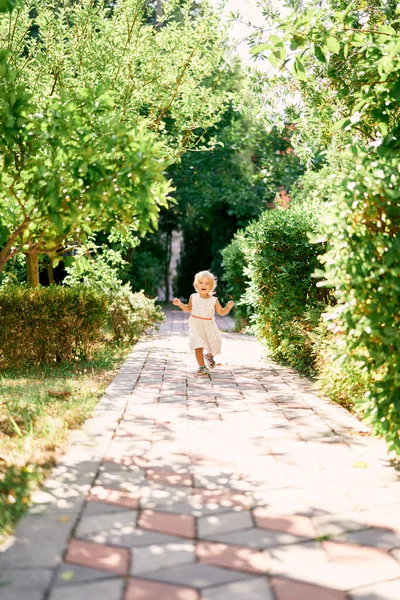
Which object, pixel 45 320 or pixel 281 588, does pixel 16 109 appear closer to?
pixel 281 588

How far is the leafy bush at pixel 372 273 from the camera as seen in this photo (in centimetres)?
409

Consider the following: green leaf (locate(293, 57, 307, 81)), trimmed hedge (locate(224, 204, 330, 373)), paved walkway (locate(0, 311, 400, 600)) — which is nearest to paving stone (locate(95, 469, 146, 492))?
paved walkway (locate(0, 311, 400, 600))

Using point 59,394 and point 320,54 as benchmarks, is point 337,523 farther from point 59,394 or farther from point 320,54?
point 59,394

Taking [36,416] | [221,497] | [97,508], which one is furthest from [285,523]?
[36,416]

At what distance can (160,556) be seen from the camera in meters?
2.98

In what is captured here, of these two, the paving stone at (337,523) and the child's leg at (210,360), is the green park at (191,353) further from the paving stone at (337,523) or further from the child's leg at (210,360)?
the child's leg at (210,360)

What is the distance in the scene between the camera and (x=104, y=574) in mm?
2793

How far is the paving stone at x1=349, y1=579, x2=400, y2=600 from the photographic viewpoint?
264 centimetres

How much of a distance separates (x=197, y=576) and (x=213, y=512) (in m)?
0.74

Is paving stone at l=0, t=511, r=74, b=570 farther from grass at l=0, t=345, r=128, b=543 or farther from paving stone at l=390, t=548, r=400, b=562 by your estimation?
paving stone at l=390, t=548, r=400, b=562

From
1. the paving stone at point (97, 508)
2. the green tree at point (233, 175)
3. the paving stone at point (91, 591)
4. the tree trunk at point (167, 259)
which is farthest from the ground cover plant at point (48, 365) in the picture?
the tree trunk at point (167, 259)

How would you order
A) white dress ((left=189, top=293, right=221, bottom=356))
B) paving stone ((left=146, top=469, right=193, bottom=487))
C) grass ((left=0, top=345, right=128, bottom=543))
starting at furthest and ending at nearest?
white dress ((left=189, top=293, right=221, bottom=356)), paving stone ((left=146, top=469, right=193, bottom=487)), grass ((left=0, top=345, right=128, bottom=543))

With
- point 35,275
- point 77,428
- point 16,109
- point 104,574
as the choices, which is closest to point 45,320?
point 35,275

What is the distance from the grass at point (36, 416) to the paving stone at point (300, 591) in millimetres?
1369
